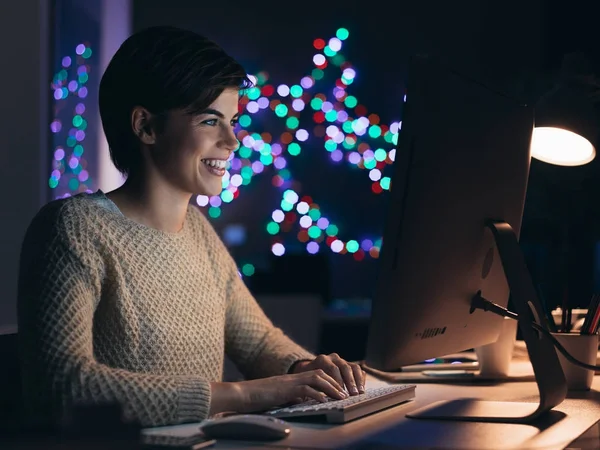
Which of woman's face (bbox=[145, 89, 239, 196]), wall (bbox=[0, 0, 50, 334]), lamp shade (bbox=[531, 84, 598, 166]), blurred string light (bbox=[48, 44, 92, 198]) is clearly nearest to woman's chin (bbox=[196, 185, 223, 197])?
woman's face (bbox=[145, 89, 239, 196])

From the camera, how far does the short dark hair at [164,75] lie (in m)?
1.57

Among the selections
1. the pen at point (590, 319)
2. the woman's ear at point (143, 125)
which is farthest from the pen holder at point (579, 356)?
the woman's ear at point (143, 125)

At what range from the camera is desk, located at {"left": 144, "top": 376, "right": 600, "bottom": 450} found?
3.53ft

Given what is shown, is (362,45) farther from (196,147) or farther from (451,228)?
(451,228)

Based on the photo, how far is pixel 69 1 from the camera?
363 cm

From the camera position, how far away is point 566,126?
170 cm

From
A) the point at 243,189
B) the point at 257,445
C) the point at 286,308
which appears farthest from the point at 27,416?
the point at 243,189

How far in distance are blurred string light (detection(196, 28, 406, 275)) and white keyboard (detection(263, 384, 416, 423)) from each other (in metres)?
3.32

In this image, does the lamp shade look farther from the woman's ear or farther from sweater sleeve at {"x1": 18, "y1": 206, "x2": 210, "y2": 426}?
sweater sleeve at {"x1": 18, "y1": 206, "x2": 210, "y2": 426}

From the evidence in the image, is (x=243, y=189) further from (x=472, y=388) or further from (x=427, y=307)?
(x=427, y=307)

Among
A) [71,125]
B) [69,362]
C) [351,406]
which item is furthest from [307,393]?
[71,125]

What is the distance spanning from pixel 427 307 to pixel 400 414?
18 centimetres

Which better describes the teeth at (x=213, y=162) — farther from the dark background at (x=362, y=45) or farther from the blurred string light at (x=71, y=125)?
the dark background at (x=362, y=45)

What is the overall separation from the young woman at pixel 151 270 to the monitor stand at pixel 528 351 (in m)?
0.19
